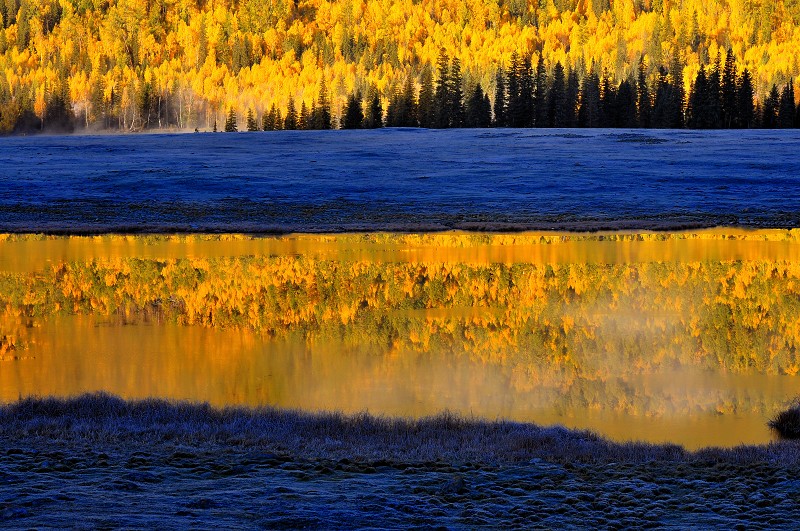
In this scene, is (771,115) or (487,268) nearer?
(487,268)

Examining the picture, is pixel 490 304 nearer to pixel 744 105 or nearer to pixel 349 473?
pixel 349 473

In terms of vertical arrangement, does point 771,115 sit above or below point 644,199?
above

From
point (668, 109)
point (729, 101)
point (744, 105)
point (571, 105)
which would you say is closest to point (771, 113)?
point (744, 105)

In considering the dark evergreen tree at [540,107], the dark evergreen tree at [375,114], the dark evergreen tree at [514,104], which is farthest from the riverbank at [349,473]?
the dark evergreen tree at [375,114]

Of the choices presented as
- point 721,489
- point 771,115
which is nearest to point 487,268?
point 721,489

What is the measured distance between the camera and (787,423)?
982 centimetres

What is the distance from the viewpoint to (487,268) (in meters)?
21.8

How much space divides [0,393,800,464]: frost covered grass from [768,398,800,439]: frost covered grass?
2.08 feet

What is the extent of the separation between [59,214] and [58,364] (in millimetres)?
22945

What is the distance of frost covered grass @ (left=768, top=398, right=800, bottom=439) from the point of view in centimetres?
966

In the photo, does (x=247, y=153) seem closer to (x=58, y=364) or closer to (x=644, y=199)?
(x=644, y=199)

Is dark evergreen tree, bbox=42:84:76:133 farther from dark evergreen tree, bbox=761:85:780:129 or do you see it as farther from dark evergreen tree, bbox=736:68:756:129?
dark evergreen tree, bbox=761:85:780:129

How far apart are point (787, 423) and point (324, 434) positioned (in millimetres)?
4425

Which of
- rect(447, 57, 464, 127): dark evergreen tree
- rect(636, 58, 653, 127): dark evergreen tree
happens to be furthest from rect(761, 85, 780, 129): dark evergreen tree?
rect(447, 57, 464, 127): dark evergreen tree
